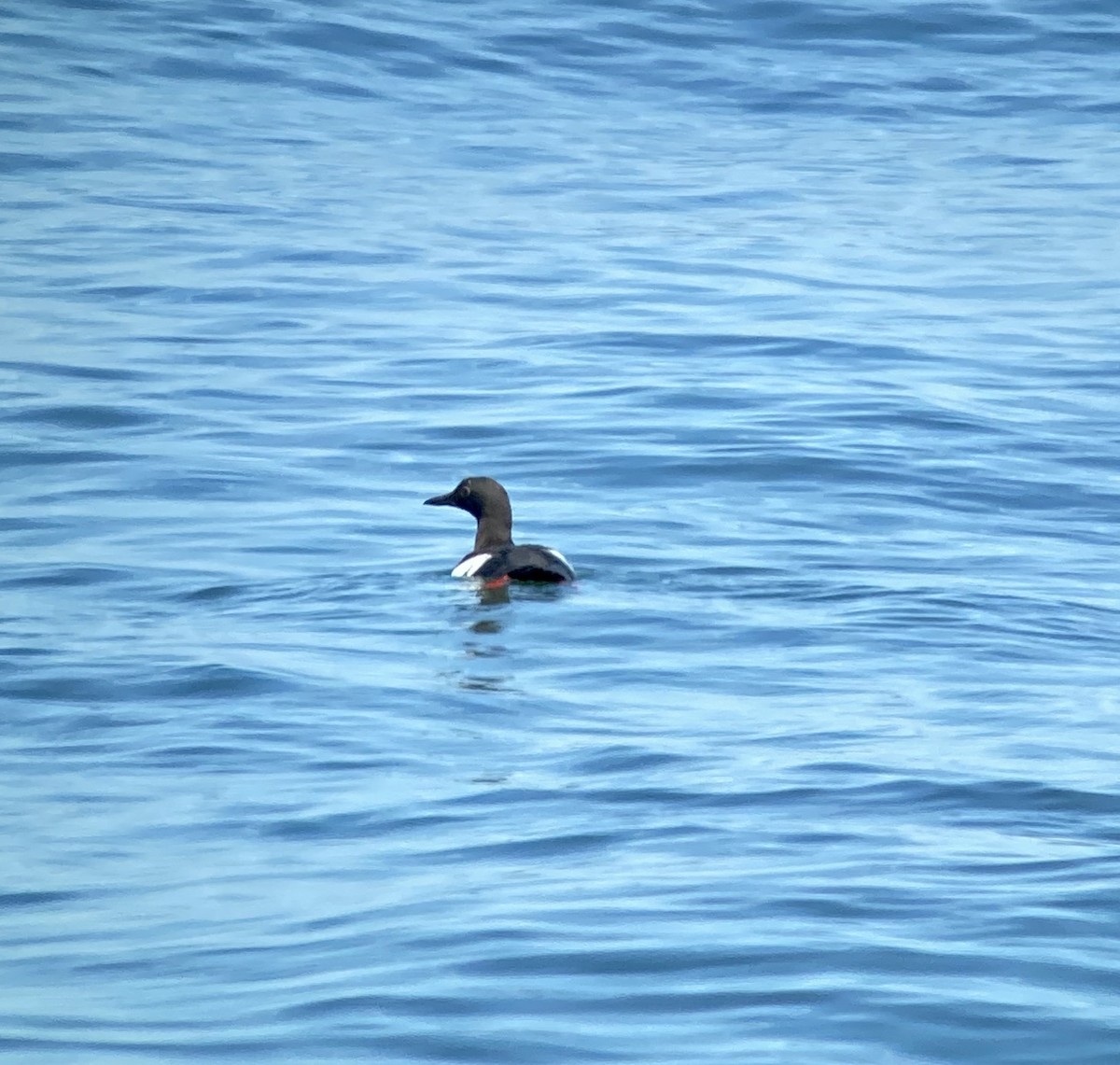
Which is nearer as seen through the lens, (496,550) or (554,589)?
(554,589)

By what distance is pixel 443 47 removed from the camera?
35.2 meters

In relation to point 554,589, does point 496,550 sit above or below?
above

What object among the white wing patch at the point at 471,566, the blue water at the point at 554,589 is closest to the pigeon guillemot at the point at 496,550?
the white wing patch at the point at 471,566

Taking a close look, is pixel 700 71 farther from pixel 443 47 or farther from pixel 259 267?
pixel 259 267

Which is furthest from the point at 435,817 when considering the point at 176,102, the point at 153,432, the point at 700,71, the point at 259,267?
the point at 700,71

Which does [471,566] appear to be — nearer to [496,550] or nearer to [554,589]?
[496,550]

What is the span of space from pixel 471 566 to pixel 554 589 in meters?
0.51

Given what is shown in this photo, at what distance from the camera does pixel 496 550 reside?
1218 cm

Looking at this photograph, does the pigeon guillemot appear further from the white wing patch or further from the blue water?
the blue water

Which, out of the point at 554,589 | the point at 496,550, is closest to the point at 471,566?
the point at 496,550

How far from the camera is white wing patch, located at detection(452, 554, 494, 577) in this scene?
39.7 ft

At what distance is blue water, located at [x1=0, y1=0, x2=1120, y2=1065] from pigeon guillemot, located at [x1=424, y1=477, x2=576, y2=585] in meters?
0.17

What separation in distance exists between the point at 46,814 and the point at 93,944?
59.0 inches

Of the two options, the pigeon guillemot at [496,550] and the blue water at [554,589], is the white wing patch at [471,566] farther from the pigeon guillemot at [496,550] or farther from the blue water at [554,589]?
the blue water at [554,589]
